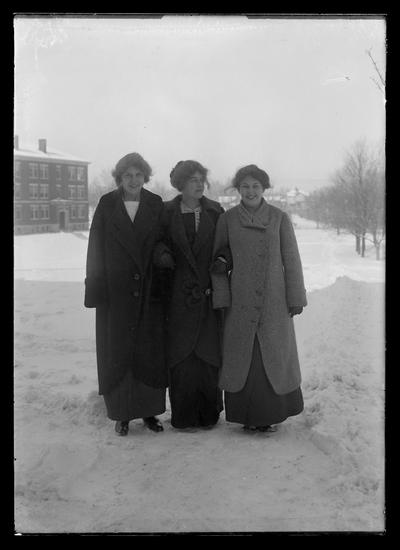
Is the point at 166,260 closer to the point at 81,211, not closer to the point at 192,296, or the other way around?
the point at 192,296

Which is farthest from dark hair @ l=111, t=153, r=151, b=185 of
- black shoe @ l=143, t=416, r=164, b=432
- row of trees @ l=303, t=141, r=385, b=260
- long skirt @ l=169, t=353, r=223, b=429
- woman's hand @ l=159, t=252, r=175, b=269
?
black shoe @ l=143, t=416, r=164, b=432

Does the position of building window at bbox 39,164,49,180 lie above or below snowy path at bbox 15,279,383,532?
above

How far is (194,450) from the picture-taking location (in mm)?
4219

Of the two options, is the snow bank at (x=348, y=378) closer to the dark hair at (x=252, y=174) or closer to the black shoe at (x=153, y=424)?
the dark hair at (x=252, y=174)

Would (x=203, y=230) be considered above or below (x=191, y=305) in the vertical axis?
above

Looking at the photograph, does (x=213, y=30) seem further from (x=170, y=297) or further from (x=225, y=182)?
(x=170, y=297)

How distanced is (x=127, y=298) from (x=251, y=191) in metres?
1.19

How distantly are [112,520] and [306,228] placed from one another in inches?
96.6

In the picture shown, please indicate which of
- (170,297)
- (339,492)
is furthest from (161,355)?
(339,492)

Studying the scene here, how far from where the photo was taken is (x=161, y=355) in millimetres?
4480

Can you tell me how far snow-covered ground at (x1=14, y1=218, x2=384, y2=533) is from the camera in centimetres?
372

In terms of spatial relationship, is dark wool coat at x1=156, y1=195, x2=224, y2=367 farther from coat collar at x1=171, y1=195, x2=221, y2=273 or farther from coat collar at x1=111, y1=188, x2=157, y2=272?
coat collar at x1=111, y1=188, x2=157, y2=272

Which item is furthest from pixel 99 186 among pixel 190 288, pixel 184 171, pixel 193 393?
pixel 193 393

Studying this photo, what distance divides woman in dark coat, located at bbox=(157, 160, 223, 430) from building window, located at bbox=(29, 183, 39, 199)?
0.92 metres
